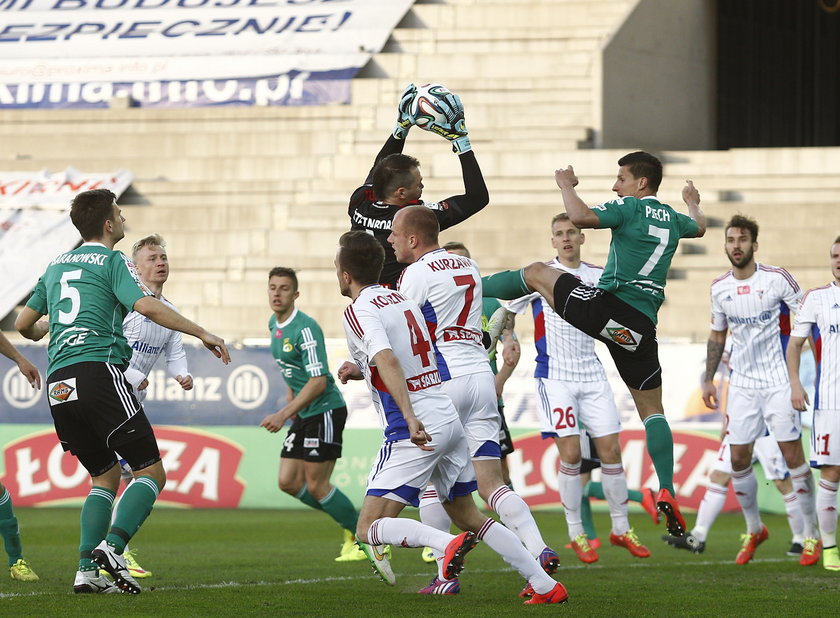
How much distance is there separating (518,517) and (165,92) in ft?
66.8

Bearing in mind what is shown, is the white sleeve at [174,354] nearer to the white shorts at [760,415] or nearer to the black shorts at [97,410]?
the black shorts at [97,410]

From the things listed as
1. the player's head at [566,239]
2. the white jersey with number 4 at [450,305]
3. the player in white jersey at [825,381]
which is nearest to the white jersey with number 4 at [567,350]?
the player's head at [566,239]

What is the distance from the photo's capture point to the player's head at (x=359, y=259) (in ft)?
25.4

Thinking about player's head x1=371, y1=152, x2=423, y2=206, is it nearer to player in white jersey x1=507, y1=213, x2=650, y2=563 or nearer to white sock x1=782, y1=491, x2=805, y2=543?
player in white jersey x1=507, y1=213, x2=650, y2=563

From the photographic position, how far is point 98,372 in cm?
820

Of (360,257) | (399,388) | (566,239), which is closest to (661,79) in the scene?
(566,239)

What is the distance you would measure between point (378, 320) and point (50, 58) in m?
22.2

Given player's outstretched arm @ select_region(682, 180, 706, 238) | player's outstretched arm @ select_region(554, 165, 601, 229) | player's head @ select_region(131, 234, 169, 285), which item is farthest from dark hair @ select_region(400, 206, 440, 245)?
player's head @ select_region(131, 234, 169, 285)

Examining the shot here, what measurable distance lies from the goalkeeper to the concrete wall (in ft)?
50.7

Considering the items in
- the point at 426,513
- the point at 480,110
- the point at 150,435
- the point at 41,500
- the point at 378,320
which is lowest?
the point at 41,500

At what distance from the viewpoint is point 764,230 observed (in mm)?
21406

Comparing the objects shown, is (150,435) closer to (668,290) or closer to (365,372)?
(365,372)

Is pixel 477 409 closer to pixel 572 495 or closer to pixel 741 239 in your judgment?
pixel 572 495

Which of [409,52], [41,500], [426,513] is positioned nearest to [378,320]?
[426,513]
